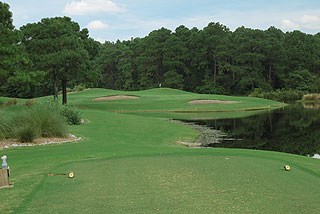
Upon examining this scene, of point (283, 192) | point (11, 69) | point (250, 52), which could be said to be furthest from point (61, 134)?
point (250, 52)

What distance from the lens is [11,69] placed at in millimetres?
28516

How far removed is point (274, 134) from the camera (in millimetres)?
25984

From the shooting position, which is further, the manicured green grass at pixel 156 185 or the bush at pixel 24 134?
the bush at pixel 24 134

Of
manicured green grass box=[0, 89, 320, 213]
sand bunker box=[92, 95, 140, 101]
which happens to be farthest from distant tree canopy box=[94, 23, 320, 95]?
manicured green grass box=[0, 89, 320, 213]

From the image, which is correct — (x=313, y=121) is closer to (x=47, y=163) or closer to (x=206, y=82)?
(x=47, y=163)

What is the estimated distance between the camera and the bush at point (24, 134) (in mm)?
14898

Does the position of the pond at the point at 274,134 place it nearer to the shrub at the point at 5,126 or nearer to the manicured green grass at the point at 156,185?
the manicured green grass at the point at 156,185

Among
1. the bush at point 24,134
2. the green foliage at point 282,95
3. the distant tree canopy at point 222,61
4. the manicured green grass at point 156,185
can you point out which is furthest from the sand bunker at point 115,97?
the manicured green grass at point 156,185

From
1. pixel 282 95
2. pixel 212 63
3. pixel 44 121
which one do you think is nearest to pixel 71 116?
pixel 44 121

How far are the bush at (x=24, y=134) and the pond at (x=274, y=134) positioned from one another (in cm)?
1061

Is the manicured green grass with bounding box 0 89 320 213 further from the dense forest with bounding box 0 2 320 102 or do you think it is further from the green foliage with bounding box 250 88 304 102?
the green foliage with bounding box 250 88 304 102

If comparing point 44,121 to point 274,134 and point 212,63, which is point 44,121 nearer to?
point 274,134

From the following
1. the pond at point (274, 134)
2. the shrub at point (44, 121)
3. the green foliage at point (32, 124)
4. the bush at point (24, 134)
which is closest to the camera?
the bush at point (24, 134)

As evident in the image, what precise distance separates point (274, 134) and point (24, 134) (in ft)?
61.0
